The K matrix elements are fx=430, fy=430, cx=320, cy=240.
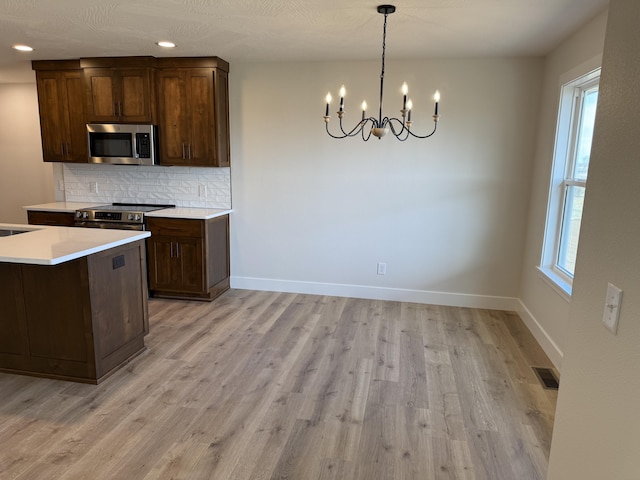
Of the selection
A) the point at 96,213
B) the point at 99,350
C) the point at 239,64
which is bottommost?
the point at 99,350

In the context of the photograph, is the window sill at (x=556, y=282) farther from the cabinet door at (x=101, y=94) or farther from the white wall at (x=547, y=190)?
the cabinet door at (x=101, y=94)

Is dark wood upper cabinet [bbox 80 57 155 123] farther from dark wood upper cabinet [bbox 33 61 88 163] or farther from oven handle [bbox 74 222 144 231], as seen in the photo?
oven handle [bbox 74 222 144 231]

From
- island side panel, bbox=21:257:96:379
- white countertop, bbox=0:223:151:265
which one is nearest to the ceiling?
white countertop, bbox=0:223:151:265

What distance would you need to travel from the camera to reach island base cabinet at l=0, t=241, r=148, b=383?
265 centimetres

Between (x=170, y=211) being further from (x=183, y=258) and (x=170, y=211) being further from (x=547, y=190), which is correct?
(x=547, y=190)

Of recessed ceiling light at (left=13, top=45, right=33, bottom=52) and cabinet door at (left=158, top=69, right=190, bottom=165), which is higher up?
recessed ceiling light at (left=13, top=45, right=33, bottom=52)

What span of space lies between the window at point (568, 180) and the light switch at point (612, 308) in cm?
225

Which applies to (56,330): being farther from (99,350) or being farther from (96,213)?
→ (96,213)

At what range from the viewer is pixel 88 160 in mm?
4637

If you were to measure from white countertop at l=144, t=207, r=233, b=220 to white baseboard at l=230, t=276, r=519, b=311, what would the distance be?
0.84 m

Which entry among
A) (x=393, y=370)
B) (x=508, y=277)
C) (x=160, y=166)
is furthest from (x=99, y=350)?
(x=508, y=277)

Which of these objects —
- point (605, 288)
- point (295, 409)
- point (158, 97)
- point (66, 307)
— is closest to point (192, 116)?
point (158, 97)

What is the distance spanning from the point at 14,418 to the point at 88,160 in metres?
3.01

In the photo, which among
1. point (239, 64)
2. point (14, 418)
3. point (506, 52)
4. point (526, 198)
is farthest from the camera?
point (239, 64)
